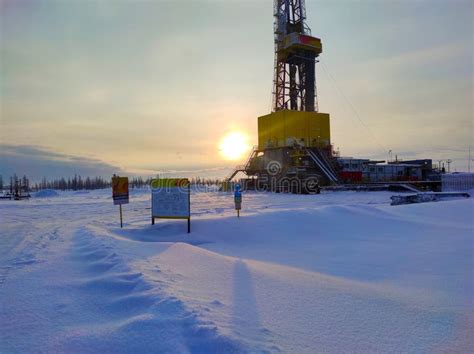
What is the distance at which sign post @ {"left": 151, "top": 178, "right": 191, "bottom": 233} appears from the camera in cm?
1018

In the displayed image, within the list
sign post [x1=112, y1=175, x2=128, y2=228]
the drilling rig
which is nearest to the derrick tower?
the drilling rig

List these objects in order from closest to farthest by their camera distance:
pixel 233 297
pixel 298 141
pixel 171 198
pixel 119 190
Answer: pixel 233 297, pixel 171 198, pixel 119 190, pixel 298 141

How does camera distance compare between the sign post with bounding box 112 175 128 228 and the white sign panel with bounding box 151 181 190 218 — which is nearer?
the white sign panel with bounding box 151 181 190 218

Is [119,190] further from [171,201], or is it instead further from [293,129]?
[293,129]

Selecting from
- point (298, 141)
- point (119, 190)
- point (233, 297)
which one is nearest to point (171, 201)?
point (119, 190)

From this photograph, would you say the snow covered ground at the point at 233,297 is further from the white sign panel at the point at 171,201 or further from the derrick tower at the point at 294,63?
the derrick tower at the point at 294,63

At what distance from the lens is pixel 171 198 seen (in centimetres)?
1038

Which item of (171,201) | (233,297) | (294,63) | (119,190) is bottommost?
(233,297)

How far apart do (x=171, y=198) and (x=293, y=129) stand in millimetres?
33786

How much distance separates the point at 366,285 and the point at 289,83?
45.3 m

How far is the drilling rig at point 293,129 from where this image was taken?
133 ft

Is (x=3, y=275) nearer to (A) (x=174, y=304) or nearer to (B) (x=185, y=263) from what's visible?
(B) (x=185, y=263)

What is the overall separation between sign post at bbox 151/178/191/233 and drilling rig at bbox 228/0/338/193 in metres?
27.7

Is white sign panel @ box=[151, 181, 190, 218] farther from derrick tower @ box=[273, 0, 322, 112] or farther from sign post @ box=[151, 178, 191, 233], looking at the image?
derrick tower @ box=[273, 0, 322, 112]
